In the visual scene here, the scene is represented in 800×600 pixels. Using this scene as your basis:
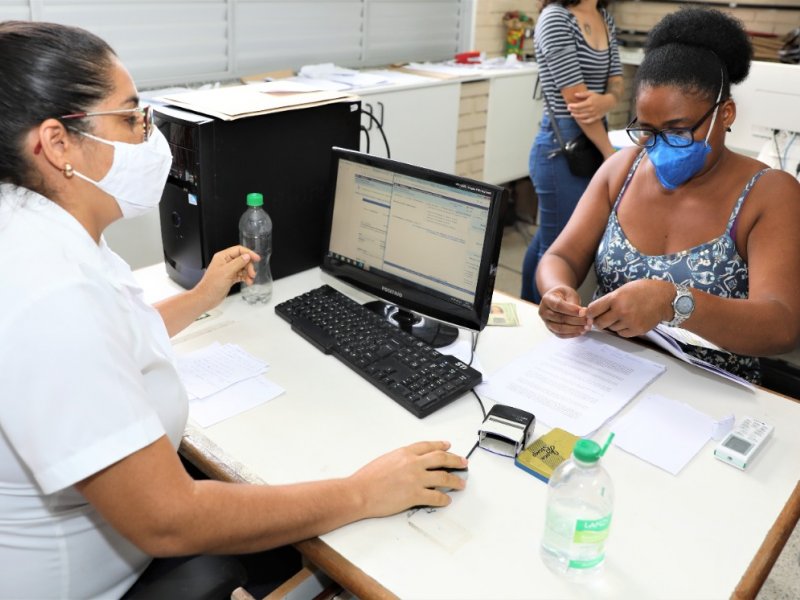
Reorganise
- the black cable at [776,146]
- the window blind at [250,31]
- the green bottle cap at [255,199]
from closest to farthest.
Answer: the green bottle cap at [255,199] < the black cable at [776,146] < the window blind at [250,31]

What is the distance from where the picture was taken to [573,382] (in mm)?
1336

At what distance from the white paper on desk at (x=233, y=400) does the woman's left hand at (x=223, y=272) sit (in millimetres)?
231

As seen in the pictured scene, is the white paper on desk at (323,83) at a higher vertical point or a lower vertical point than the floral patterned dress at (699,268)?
higher

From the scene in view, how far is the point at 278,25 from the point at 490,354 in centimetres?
256

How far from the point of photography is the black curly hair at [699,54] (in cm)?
146

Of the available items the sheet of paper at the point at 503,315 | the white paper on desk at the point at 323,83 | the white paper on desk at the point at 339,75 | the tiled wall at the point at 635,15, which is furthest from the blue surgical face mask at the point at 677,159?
the tiled wall at the point at 635,15

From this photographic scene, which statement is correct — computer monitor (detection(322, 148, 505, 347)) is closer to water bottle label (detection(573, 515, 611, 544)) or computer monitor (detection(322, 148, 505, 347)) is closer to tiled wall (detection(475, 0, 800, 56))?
water bottle label (detection(573, 515, 611, 544))

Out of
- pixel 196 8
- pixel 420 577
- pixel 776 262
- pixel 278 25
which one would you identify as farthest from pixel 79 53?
pixel 278 25

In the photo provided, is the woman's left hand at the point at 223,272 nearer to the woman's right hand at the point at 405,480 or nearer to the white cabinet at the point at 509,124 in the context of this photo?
the woman's right hand at the point at 405,480

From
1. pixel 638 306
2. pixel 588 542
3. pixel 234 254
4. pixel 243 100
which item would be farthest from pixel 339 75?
pixel 588 542

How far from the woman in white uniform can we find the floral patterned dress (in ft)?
2.45

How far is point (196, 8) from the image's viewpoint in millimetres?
3062

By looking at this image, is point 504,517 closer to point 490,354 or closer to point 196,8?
point 490,354

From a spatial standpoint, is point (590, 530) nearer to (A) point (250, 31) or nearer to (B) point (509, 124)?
(A) point (250, 31)
